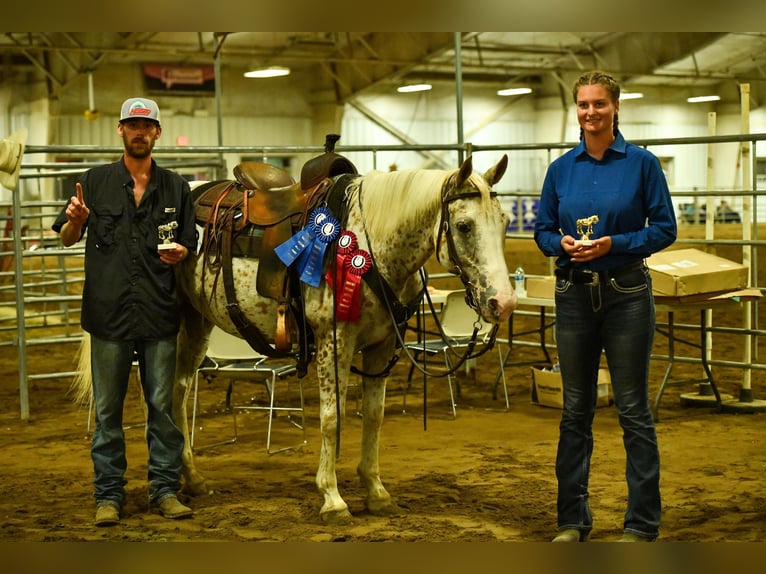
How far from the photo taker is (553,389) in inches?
259

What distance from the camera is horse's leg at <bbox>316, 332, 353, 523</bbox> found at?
409 centimetres

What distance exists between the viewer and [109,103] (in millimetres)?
19484

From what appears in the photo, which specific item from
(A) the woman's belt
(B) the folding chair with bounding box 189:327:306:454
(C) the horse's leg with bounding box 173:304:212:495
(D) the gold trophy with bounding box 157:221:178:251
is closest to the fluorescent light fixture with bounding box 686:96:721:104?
(B) the folding chair with bounding box 189:327:306:454

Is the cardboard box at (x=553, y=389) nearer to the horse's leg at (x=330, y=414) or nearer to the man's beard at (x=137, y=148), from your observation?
the horse's leg at (x=330, y=414)

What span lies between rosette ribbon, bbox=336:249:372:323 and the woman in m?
0.79

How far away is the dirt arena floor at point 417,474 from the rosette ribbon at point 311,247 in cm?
107

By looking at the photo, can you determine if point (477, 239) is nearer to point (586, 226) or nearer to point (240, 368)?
point (586, 226)

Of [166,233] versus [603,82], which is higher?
[603,82]

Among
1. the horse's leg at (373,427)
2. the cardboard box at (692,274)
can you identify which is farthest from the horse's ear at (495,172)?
the cardboard box at (692,274)

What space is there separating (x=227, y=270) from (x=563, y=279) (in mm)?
1565

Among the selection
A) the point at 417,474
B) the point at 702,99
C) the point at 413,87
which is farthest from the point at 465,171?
the point at 702,99

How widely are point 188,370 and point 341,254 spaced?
1.14 m
